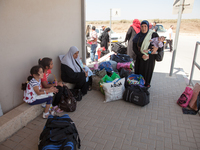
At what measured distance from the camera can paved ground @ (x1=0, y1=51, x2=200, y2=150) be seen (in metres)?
2.54

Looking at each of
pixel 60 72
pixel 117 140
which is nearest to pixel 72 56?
pixel 60 72

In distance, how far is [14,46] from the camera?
284cm

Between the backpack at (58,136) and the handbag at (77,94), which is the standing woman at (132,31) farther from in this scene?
the backpack at (58,136)

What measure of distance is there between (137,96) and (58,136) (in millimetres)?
2224

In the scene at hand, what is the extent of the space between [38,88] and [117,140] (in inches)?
69.1

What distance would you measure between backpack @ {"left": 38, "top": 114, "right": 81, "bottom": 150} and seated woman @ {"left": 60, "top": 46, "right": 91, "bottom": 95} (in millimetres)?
1783

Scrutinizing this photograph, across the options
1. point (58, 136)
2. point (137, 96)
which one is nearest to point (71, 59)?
point (137, 96)

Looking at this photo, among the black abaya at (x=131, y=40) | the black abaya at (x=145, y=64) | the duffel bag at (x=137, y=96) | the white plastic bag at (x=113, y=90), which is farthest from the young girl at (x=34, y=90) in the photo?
the black abaya at (x=131, y=40)

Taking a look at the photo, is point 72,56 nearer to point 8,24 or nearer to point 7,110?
point 8,24

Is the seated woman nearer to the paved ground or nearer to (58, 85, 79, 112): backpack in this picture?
the paved ground

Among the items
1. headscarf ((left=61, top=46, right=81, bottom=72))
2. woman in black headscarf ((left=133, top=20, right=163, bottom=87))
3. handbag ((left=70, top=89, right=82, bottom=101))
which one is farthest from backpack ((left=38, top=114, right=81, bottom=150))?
woman in black headscarf ((left=133, top=20, right=163, bottom=87))

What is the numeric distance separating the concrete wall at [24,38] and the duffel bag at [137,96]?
2119mm

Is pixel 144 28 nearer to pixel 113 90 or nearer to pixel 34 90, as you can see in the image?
pixel 113 90

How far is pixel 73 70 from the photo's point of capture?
4.05 meters
